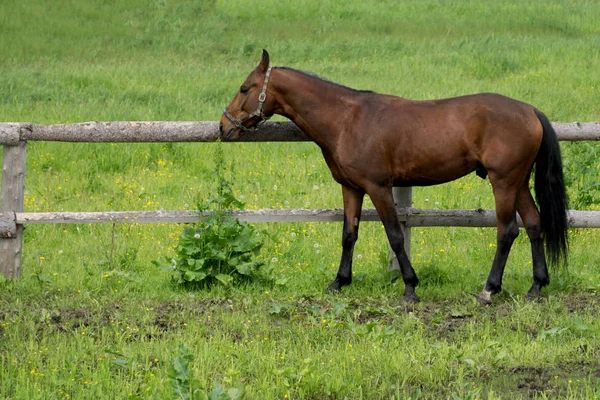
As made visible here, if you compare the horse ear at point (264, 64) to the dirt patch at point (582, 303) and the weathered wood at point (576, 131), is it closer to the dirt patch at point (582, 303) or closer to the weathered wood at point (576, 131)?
the weathered wood at point (576, 131)

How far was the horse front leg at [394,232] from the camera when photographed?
721 cm

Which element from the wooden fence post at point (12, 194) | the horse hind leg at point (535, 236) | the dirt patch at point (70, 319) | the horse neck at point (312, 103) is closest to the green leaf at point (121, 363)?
the dirt patch at point (70, 319)

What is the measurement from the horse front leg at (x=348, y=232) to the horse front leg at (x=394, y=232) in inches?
12.0

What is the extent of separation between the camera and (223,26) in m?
23.2

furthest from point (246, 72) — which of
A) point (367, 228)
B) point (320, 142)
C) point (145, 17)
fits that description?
point (320, 142)

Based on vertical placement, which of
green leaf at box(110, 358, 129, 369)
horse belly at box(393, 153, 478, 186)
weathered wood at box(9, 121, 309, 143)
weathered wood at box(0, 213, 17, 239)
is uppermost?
weathered wood at box(9, 121, 309, 143)

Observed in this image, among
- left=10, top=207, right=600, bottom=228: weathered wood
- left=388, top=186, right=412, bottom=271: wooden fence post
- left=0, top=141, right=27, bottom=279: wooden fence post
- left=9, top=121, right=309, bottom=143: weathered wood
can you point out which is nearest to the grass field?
left=0, top=141, right=27, bottom=279: wooden fence post

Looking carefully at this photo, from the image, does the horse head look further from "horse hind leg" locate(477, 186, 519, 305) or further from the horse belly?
"horse hind leg" locate(477, 186, 519, 305)

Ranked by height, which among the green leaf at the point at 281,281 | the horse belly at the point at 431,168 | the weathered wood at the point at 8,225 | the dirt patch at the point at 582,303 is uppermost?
the horse belly at the point at 431,168

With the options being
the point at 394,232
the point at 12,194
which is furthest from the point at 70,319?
the point at 394,232

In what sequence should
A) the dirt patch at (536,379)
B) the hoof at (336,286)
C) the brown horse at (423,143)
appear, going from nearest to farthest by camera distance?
the dirt patch at (536,379) < the brown horse at (423,143) < the hoof at (336,286)

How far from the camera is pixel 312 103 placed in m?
7.37

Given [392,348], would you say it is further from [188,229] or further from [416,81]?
[416,81]

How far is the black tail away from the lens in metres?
7.19
